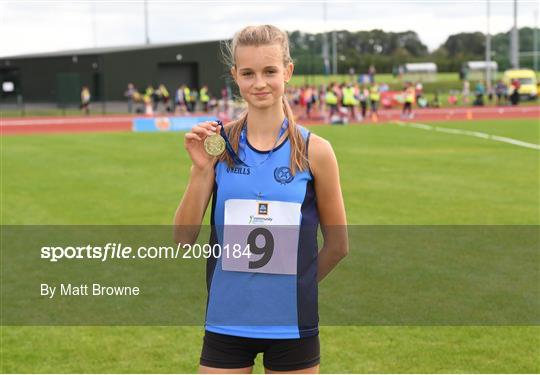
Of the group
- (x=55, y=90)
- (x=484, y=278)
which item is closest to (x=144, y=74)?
(x=55, y=90)

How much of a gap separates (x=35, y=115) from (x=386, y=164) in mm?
34174

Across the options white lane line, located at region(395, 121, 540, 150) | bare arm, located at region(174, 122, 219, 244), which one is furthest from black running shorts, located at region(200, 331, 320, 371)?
white lane line, located at region(395, 121, 540, 150)

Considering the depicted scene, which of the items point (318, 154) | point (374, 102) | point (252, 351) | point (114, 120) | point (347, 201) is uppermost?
point (318, 154)

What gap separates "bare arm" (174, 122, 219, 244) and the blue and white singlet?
0.06 meters

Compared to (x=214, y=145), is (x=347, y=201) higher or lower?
lower

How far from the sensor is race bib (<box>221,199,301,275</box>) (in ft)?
11.2

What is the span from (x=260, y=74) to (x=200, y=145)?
1.15 ft

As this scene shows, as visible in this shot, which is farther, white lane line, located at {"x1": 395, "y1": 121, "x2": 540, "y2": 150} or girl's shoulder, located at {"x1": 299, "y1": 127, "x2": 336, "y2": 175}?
white lane line, located at {"x1": 395, "y1": 121, "x2": 540, "y2": 150}

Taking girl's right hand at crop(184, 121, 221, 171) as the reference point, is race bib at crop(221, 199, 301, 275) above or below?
below

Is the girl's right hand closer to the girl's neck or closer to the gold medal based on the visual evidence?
the gold medal

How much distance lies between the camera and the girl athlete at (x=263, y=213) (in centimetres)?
342

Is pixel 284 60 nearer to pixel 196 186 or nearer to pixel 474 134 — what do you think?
pixel 196 186

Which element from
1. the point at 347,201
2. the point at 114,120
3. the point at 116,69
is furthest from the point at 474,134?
the point at 116,69

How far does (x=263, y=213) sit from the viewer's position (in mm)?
3424
